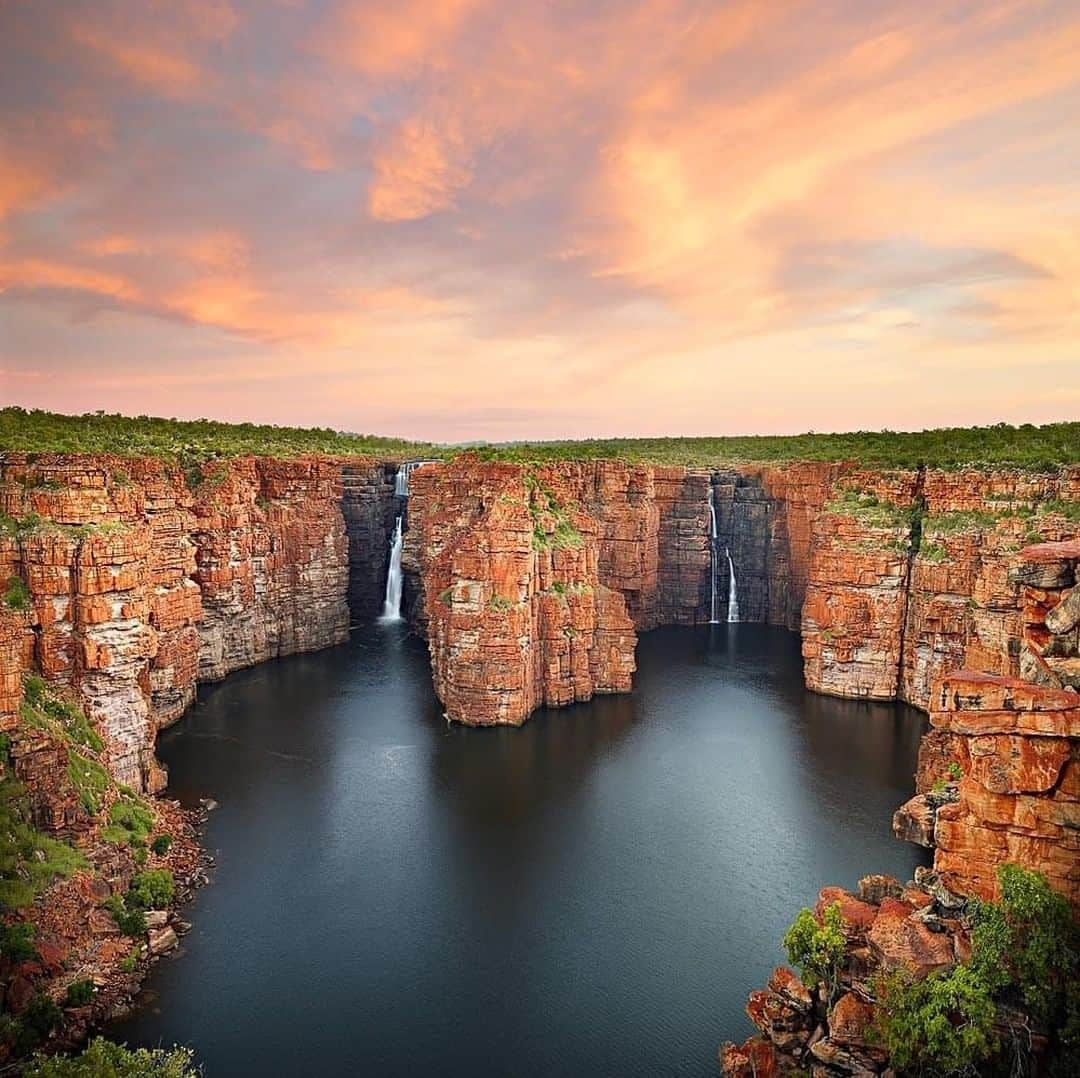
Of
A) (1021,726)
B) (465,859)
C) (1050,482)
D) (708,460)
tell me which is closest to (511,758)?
(465,859)

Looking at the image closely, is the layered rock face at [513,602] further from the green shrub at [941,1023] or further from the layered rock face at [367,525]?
the green shrub at [941,1023]

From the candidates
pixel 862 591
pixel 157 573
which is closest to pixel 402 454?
pixel 157 573

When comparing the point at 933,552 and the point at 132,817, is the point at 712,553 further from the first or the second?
the point at 132,817

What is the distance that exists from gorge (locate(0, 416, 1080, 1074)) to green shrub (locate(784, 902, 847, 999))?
2.65m

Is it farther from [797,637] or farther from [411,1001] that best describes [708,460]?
[411,1001]

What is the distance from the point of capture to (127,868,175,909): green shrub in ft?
75.1

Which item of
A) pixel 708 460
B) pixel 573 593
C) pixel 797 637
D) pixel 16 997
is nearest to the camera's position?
pixel 16 997

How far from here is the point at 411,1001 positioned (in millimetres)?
20516

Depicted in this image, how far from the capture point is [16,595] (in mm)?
25656

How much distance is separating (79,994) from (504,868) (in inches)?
508

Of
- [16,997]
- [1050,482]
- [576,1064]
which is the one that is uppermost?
[1050,482]

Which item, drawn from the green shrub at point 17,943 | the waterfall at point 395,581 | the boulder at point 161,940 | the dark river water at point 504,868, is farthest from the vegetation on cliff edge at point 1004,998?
the waterfall at point 395,581

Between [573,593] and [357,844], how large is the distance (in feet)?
57.6

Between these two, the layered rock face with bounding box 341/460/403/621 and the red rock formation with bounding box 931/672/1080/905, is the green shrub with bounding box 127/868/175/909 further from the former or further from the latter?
the layered rock face with bounding box 341/460/403/621
